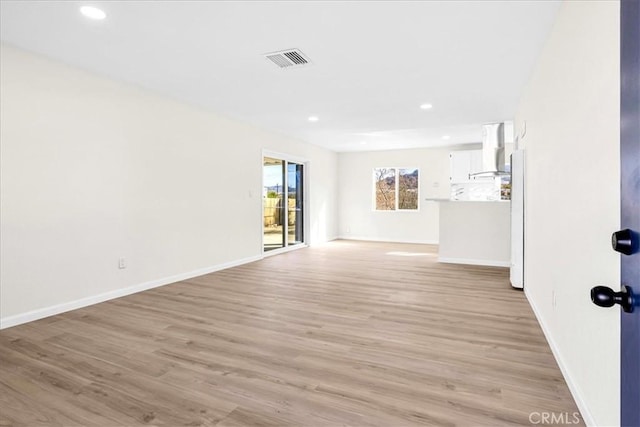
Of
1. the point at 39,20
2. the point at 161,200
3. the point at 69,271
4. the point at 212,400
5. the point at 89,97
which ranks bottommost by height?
the point at 212,400

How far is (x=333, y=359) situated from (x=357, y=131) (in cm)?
524

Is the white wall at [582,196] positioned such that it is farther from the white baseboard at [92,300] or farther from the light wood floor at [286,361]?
the white baseboard at [92,300]

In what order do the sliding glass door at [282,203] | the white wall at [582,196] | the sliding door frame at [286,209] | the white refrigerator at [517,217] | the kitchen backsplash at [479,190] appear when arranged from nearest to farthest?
the white wall at [582,196] < the white refrigerator at [517,217] < the sliding door frame at [286,209] < the sliding glass door at [282,203] < the kitchen backsplash at [479,190]

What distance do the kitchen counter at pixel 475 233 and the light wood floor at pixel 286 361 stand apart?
192cm

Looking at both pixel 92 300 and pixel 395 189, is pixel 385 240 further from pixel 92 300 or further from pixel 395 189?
pixel 92 300

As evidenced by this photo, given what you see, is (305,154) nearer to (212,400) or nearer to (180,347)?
(180,347)

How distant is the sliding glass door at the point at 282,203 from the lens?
7.08 meters

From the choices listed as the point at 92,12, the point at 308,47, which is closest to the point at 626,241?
the point at 308,47

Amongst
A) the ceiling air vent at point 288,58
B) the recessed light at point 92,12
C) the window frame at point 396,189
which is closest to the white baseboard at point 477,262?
the window frame at point 396,189

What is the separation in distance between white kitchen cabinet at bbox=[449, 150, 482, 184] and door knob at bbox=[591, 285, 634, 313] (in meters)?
7.36

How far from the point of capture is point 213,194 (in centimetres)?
538

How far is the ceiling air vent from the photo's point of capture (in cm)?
327

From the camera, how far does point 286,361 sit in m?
2.36

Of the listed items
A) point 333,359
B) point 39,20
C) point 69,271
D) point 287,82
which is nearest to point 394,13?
→ point 287,82
